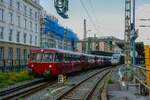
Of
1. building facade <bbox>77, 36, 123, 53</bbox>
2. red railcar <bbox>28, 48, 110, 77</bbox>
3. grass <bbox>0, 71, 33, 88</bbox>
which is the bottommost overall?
grass <bbox>0, 71, 33, 88</bbox>

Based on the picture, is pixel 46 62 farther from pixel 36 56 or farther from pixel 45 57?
pixel 36 56

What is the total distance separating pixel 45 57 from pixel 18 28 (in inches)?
1428

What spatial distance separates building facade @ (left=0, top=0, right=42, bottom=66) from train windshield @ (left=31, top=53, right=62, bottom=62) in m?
23.5

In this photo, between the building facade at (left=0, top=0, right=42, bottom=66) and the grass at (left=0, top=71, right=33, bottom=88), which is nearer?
the grass at (left=0, top=71, right=33, bottom=88)

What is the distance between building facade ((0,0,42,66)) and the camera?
197 ft

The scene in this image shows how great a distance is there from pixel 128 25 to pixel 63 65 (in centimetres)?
605

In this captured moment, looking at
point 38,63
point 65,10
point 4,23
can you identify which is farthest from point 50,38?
point 38,63

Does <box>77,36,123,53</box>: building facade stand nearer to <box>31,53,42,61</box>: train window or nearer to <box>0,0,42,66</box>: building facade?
A: <box>0,0,42,66</box>: building facade

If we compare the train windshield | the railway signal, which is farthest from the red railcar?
the railway signal

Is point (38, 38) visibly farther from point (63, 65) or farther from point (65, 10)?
point (63, 65)

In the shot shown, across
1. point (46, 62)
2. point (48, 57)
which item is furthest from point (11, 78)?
point (48, 57)

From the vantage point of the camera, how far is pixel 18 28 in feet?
218

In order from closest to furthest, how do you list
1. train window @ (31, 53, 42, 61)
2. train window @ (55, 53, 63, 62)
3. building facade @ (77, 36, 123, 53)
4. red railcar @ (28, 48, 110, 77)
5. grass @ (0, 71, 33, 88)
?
grass @ (0, 71, 33, 88) → red railcar @ (28, 48, 110, 77) → train window @ (55, 53, 63, 62) → train window @ (31, 53, 42, 61) → building facade @ (77, 36, 123, 53)

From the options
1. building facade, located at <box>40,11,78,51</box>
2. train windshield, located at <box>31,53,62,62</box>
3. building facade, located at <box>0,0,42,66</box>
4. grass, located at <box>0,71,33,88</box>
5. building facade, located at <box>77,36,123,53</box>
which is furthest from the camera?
building facade, located at <box>77,36,123,53</box>
